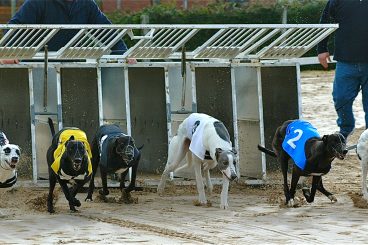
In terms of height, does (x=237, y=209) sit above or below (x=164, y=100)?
below

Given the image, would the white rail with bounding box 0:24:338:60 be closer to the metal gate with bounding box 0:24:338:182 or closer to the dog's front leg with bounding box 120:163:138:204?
the metal gate with bounding box 0:24:338:182

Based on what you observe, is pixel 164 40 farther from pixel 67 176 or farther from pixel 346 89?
pixel 67 176

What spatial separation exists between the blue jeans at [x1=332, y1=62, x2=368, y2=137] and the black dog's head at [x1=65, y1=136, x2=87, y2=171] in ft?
10.0

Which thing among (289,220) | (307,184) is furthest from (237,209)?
(307,184)

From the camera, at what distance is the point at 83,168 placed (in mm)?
8758

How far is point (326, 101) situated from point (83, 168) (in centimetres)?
763

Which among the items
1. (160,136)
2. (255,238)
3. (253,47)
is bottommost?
(255,238)

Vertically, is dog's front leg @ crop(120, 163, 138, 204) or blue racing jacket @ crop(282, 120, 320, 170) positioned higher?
blue racing jacket @ crop(282, 120, 320, 170)

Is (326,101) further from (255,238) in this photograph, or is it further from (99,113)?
(255,238)

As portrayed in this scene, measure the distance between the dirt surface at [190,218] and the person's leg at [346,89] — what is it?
57 cm

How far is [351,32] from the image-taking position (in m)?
10.8

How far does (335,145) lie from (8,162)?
97.3 inches

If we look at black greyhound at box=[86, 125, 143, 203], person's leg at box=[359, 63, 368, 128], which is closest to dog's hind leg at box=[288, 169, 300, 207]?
black greyhound at box=[86, 125, 143, 203]

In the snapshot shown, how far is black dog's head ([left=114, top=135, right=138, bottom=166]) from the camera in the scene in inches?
358
